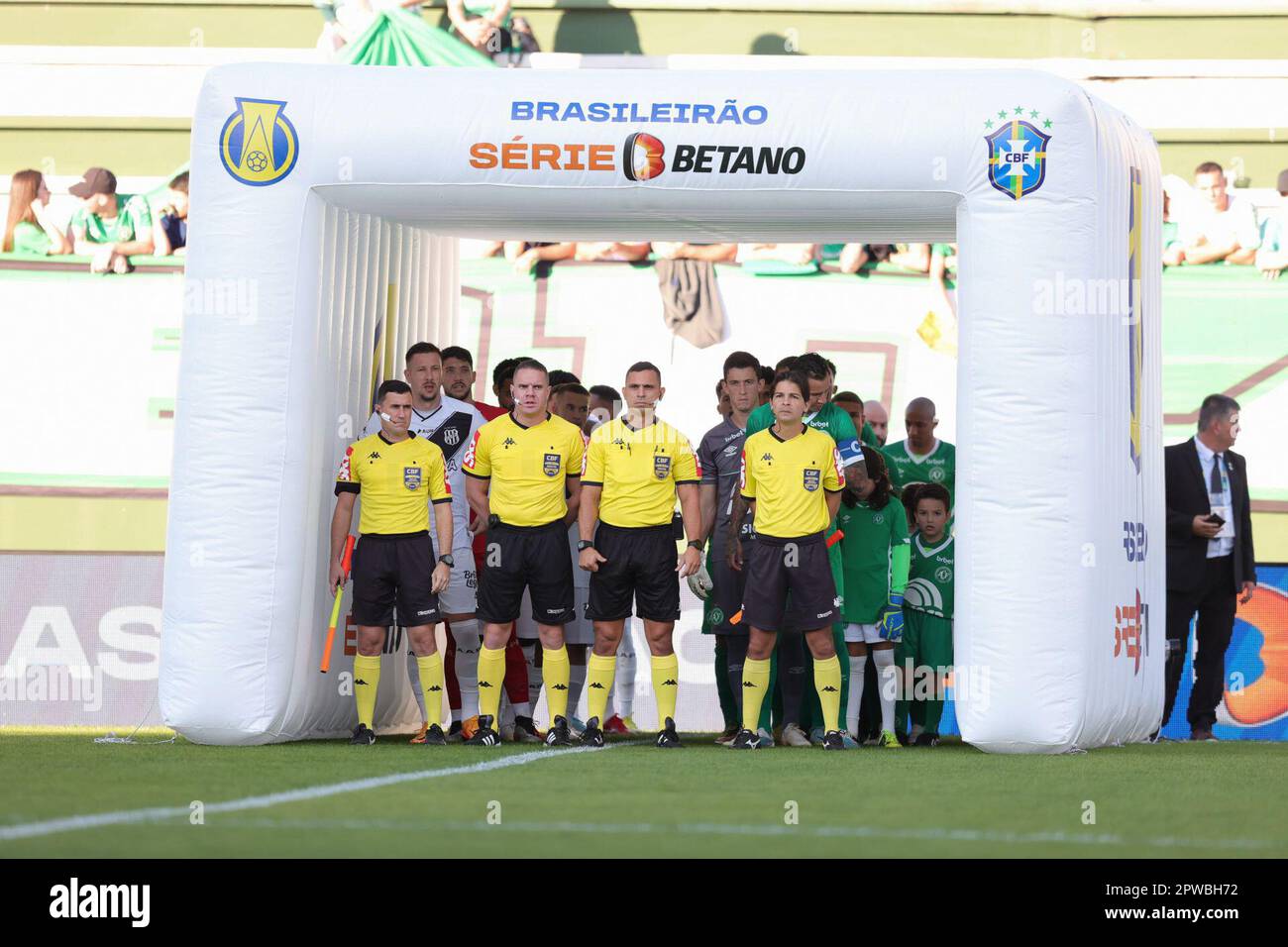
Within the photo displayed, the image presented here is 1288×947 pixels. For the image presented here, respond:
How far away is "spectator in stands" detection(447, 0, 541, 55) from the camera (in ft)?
54.6

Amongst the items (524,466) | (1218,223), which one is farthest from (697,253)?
(524,466)

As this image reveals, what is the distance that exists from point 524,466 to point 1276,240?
9545 millimetres

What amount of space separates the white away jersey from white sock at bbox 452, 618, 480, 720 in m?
0.46

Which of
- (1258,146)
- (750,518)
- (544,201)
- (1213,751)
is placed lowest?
(1213,751)

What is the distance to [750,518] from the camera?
9.89 m

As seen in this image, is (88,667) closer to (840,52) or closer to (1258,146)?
(840,52)

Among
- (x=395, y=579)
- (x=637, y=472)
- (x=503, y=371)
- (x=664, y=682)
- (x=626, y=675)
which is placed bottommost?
(x=626, y=675)

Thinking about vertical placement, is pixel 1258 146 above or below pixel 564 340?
above

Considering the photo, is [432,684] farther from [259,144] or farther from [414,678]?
[259,144]

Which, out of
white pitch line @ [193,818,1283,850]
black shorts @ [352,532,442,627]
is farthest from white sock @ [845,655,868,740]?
white pitch line @ [193,818,1283,850]

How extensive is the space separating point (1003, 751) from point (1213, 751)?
1554mm

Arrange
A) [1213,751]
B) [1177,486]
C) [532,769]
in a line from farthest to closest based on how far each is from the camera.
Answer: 1. [1177,486]
2. [1213,751]
3. [532,769]

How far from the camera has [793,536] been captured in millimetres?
9297
